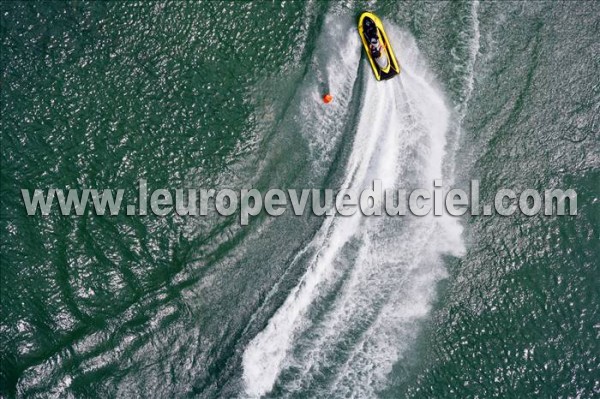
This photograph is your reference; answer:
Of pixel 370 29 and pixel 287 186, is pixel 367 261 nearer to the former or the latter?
pixel 287 186

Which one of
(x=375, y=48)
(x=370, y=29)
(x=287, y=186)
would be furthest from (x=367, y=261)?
(x=370, y=29)

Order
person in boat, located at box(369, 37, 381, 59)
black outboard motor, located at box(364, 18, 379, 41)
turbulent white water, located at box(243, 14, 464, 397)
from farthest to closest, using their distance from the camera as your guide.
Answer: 1. black outboard motor, located at box(364, 18, 379, 41)
2. person in boat, located at box(369, 37, 381, 59)
3. turbulent white water, located at box(243, 14, 464, 397)

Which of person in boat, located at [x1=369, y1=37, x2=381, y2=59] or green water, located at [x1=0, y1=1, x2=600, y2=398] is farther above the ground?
person in boat, located at [x1=369, y1=37, x2=381, y2=59]

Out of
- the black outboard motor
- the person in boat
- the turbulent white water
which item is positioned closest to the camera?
the turbulent white water

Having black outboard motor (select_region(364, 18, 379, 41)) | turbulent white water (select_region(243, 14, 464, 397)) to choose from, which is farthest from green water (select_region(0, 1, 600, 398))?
black outboard motor (select_region(364, 18, 379, 41))

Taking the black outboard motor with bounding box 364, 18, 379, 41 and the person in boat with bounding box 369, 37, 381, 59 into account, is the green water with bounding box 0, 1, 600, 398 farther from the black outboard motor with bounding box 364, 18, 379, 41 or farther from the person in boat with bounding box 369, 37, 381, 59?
the person in boat with bounding box 369, 37, 381, 59

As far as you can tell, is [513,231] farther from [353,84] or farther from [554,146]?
[353,84]

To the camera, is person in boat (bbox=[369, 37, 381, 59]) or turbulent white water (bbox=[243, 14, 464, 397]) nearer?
turbulent white water (bbox=[243, 14, 464, 397])

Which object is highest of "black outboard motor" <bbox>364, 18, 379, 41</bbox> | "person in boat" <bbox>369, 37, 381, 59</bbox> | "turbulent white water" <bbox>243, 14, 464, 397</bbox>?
"black outboard motor" <bbox>364, 18, 379, 41</bbox>
